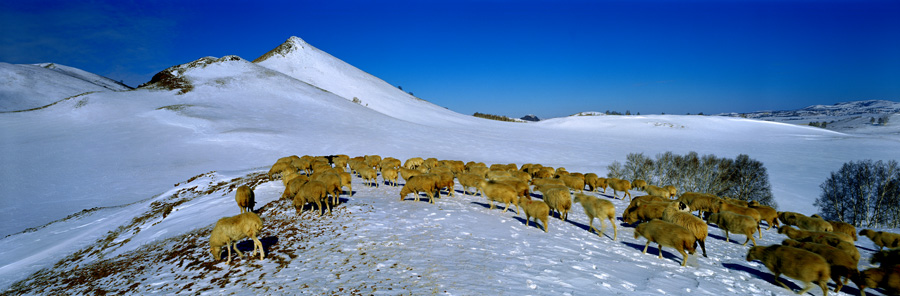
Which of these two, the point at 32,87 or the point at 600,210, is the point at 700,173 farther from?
the point at 32,87

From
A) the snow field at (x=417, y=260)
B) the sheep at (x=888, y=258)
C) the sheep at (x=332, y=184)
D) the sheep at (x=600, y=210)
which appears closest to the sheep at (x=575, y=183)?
the snow field at (x=417, y=260)

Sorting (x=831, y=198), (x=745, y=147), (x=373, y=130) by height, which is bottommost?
(x=831, y=198)

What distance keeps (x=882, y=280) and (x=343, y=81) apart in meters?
101

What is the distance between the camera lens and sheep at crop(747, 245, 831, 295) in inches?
316

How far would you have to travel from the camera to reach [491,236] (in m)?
11.2

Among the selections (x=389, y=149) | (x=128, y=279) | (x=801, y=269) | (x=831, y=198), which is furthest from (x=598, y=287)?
(x=831, y=198)

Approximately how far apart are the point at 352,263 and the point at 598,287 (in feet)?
19.1

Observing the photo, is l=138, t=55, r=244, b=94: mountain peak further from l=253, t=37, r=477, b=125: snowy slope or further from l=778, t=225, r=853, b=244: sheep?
l=778, t=225, r=853, b=244: sheep

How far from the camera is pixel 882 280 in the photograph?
8219mm

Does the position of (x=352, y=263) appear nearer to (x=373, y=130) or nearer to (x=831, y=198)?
(x=373, y=130)

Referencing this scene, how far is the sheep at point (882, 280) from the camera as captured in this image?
809 centimetres

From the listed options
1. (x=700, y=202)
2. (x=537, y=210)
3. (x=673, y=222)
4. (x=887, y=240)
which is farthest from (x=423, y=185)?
(x=887, y=240)

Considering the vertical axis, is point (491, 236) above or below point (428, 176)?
below

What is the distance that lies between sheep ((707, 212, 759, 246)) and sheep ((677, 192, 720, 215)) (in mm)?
3085
